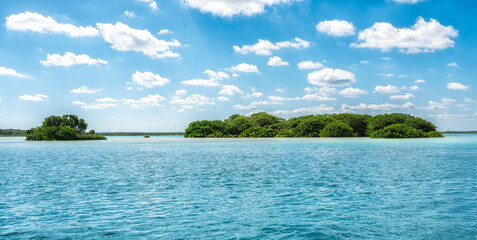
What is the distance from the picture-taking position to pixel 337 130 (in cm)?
11031

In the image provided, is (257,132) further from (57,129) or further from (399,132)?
(57,129)

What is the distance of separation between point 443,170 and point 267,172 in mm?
12258

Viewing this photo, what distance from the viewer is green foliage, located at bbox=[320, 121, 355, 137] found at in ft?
362

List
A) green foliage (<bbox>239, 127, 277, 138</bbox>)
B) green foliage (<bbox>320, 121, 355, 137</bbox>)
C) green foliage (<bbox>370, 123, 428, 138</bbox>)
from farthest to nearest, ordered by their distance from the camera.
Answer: green foliage (<bbox>239, 127, 277, 138</bbox>) → green foliage (<bbox>320, 121, 355, 137</bbox>) → green foliage (<bbox>370, 123, 428, 138</bbox>)

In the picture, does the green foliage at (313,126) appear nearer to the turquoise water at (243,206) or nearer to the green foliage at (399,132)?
the green foliage at (399,132)

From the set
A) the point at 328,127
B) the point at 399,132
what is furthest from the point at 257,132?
the point at 399,132

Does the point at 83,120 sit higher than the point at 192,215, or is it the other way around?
the point at 83,120

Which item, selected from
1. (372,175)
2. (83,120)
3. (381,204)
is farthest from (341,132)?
(381,204)

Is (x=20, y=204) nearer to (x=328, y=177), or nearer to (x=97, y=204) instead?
(x=97, y=204)

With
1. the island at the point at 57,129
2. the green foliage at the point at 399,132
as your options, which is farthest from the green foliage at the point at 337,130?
the island at the point at 57,129

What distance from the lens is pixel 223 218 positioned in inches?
447

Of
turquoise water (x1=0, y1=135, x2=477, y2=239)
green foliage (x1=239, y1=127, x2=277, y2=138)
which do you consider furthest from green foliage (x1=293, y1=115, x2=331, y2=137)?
turquoise water (x1=0, y1=135, x2=477, y2=239)

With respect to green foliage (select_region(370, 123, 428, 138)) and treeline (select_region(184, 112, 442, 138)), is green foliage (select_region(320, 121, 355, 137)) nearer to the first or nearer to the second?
treeline (select_region(184, 112, 442, 138))

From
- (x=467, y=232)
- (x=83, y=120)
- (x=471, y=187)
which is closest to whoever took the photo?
(x=467, y=232)
